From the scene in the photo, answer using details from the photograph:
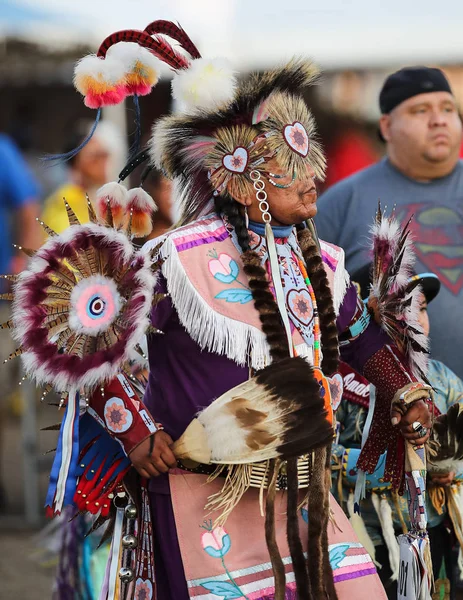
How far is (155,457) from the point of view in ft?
9.41

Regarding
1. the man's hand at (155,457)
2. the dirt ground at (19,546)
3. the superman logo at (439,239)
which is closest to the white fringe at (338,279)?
the man's hand at (155,457)

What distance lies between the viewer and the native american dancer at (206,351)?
9.43ft

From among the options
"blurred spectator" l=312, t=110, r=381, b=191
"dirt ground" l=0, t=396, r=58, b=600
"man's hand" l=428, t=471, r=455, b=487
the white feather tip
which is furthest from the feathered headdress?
"blurred spectator" l=312, t=110, r=381, b=191

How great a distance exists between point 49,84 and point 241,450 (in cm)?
885

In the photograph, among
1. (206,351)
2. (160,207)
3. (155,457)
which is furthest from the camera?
(160,207)

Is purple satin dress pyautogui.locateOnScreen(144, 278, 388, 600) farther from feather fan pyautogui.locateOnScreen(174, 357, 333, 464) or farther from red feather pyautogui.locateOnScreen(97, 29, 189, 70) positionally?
red feather pyautogui.locateOnScreen(97, 29, 189, 70)

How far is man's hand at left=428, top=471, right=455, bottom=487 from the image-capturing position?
3684 mm

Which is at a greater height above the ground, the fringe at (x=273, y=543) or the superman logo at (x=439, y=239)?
the superman logo at (x=439, y=239)

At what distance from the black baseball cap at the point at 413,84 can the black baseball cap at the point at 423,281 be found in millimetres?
922

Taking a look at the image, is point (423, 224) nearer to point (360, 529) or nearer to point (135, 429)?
point (360, 529)

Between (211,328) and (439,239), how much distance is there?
1.79 metres

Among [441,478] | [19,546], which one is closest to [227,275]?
[441,478]

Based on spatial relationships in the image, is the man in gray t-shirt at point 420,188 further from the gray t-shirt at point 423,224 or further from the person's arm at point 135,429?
the person's arm at point 135,429

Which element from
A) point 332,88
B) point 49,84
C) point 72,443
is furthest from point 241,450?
point 49,84
